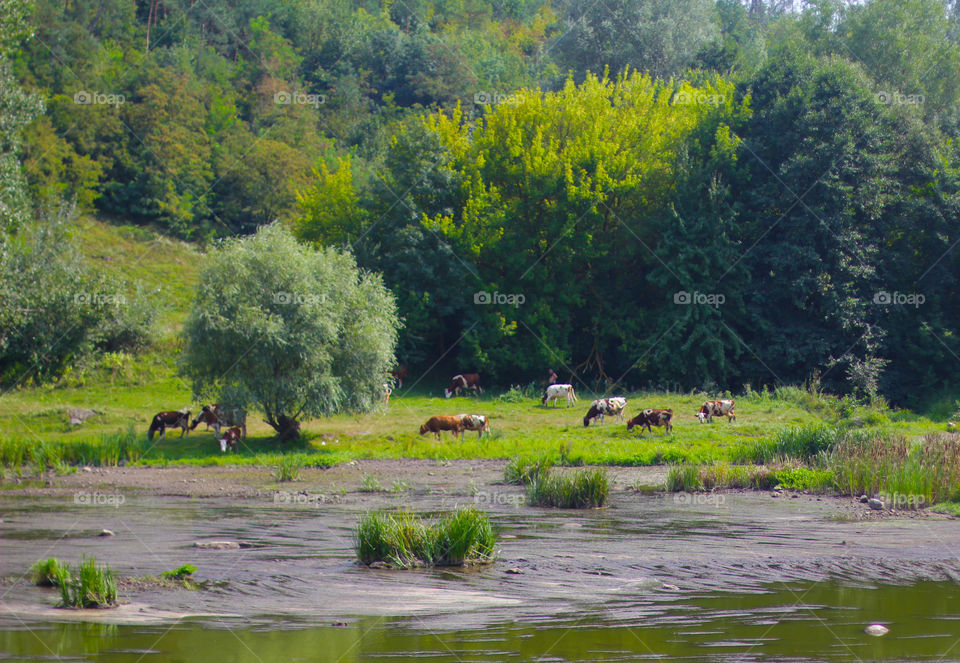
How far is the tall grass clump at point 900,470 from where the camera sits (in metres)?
22.1

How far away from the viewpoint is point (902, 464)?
2314cm

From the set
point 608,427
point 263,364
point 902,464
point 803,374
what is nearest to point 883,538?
point 902,464

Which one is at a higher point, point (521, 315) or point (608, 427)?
point (521, 315)

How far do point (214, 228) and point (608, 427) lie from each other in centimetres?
4066

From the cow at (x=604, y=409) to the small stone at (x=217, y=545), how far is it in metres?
19.0

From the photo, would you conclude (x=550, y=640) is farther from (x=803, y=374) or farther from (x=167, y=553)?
(x=803, y=374)

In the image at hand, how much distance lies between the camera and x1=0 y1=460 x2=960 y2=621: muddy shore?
14.0 m

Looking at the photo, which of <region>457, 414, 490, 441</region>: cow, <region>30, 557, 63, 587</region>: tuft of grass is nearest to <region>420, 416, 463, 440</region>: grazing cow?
<region>457, 414, 490, 441</region>: cow

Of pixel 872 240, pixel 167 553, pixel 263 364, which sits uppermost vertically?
pixel 872 240

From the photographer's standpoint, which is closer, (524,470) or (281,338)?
(524,470)

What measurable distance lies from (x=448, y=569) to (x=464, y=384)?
29.6m

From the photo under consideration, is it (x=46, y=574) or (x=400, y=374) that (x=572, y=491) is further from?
(x=400, y=374)

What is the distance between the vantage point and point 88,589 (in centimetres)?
1330

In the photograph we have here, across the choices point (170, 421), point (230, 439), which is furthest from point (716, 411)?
point (170, 421)
